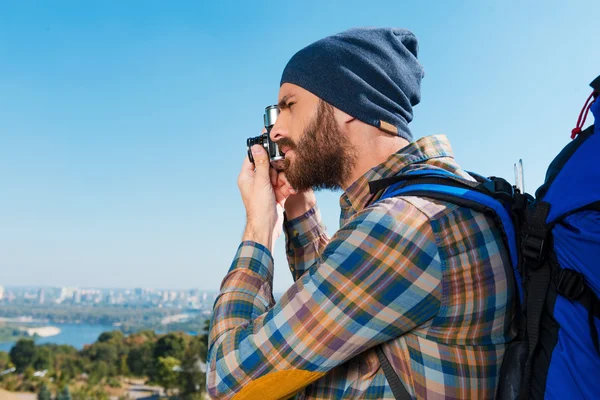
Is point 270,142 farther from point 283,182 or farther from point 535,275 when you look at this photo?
point 535,275

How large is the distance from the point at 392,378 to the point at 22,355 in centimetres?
8194

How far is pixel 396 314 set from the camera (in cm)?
137

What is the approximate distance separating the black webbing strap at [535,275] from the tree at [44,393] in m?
71.1

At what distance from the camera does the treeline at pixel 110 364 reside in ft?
189

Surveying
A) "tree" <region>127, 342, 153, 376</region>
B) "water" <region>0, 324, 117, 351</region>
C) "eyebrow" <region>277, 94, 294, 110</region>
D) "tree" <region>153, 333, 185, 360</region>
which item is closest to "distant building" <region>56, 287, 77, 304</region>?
"water" <region>0, 324, 117, 351</region>

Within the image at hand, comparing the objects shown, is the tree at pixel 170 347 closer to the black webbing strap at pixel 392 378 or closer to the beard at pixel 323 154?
the beard at pixel 323 154

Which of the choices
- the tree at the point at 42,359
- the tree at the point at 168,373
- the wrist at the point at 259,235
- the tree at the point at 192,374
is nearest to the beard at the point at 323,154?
the wrist at the point at 259,235

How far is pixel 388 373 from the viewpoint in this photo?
1443 mm

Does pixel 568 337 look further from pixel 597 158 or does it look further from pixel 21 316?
pixel 21 316

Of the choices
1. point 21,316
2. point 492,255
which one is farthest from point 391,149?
point 21,316

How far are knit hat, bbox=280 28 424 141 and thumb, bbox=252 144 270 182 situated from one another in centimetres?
28

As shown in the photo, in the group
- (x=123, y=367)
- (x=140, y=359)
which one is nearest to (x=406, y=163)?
(x=140, y=359)

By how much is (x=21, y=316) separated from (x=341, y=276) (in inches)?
5012

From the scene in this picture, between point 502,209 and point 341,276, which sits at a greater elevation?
point 502,209
